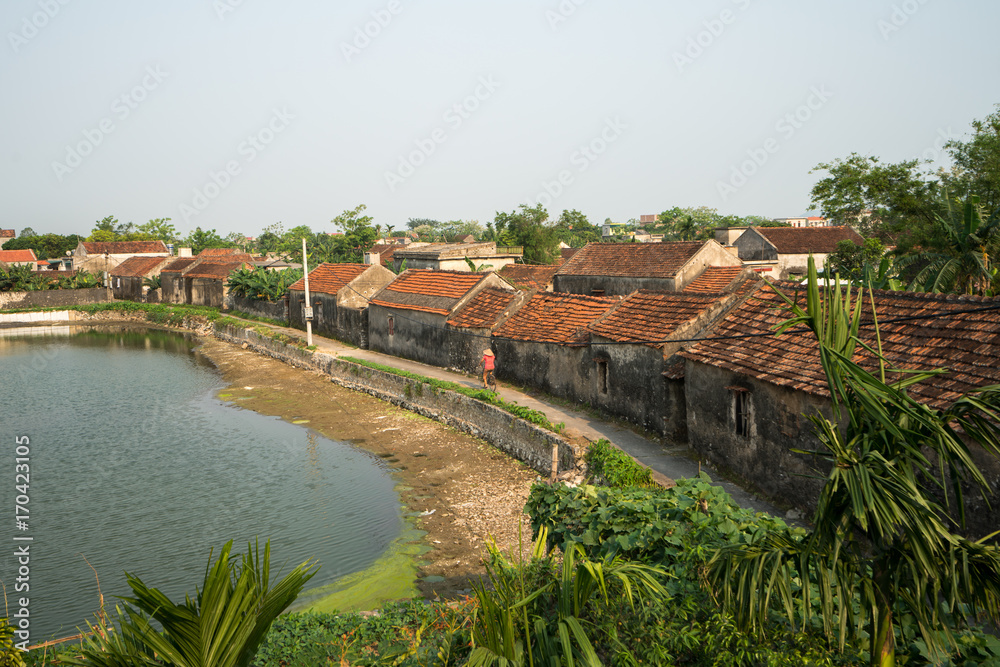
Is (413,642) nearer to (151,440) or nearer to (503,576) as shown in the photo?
(503,576)

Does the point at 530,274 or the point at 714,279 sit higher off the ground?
the point at 530,274

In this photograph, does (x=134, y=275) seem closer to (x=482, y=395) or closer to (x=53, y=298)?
(x=53, y=298)

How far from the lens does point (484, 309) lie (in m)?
23.5

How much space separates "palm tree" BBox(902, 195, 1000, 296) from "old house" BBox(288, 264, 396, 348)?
20.8 meters

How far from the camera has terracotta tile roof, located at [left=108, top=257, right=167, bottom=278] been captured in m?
57.9

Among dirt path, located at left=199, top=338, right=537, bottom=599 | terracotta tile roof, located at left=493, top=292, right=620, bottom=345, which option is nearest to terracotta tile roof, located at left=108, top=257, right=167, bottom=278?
dirt path, located at left=199, top=338, right=537, bottom=599

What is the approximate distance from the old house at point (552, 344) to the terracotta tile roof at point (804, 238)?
28825mm

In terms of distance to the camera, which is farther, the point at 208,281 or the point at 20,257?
the point at 20,257

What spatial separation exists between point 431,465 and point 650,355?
5790 mm

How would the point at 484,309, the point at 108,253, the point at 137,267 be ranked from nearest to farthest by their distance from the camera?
1. the point at 484,309
2. the point at 137,267
3. the point at 108,253

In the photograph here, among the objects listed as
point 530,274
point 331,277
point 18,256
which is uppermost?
point 18,256

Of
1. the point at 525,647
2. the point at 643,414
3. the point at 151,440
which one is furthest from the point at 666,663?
the point at 151,440

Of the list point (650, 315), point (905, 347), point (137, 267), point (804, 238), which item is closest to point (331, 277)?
point (650, 315)

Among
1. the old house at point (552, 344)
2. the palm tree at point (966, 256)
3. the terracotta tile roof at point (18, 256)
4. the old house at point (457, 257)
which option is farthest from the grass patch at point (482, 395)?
the terracotta tile roof at point (18, 256)
